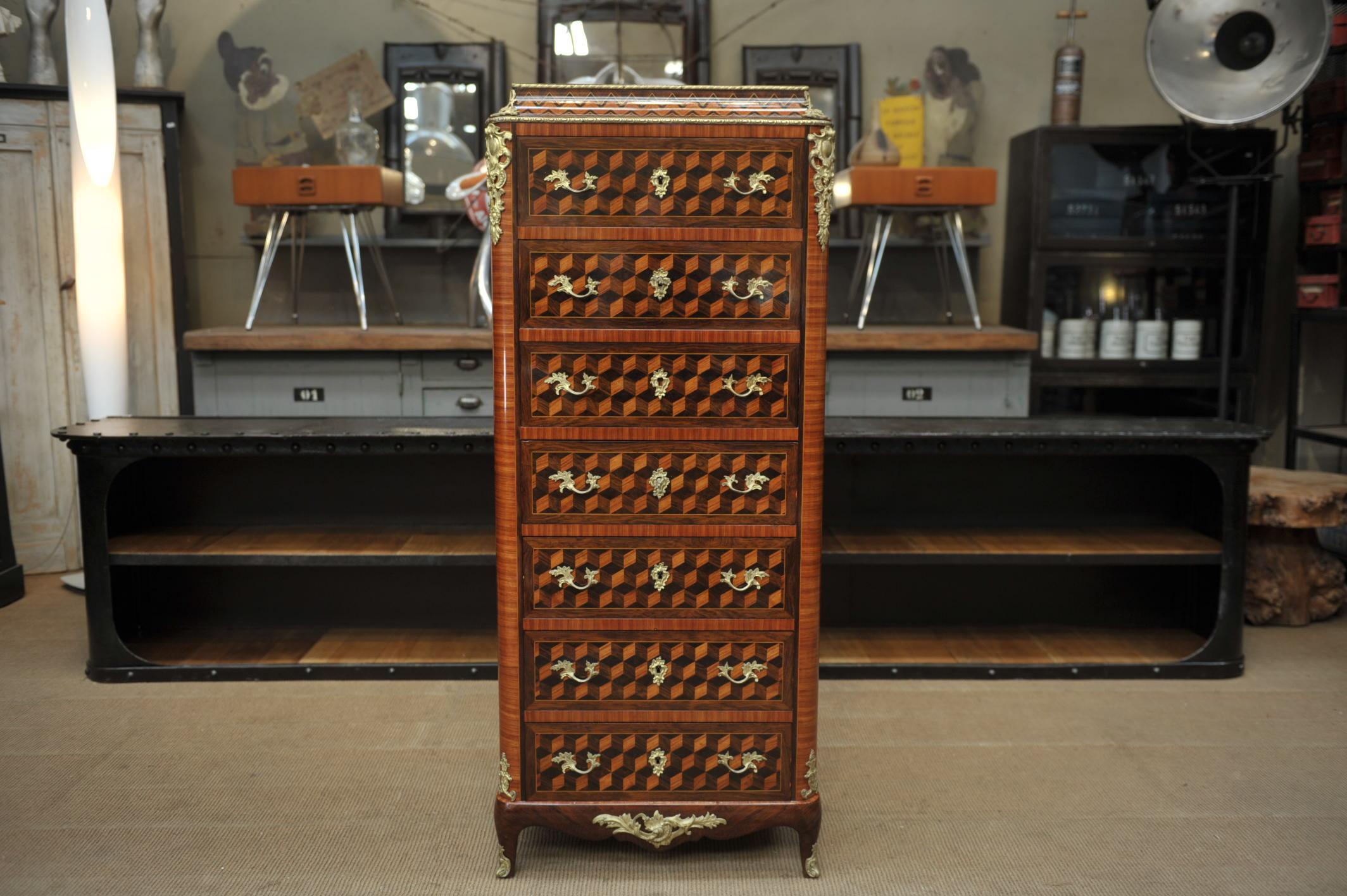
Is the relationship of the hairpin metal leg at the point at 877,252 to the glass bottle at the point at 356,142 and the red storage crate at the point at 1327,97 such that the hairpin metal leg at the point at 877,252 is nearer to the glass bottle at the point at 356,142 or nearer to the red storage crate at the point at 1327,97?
the red storage crate at the point at 1327,97

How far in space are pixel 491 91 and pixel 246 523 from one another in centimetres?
204

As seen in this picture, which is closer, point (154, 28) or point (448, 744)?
point (448, 744)

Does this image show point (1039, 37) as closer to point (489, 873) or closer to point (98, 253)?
point (98, 253)

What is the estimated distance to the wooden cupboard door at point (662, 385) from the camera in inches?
78.5

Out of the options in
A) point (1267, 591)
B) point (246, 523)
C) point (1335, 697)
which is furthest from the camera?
point (1267, 591)

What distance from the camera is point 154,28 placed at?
14.1ft

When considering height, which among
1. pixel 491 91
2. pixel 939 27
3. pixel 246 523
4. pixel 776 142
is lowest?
pixel 246 523

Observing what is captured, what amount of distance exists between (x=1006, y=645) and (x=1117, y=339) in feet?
5.50

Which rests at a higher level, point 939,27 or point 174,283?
point 939,27

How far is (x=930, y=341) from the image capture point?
13.3 feet

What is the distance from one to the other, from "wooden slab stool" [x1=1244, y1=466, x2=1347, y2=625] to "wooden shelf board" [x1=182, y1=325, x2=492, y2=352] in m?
2.51

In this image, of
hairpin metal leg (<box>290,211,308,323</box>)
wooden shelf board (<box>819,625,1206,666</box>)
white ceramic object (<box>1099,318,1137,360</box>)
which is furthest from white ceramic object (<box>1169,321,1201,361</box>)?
hairpin metal leg (<box>290,211,308,323</box>)

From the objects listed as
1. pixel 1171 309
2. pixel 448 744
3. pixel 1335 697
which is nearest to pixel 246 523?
pixel 448 744

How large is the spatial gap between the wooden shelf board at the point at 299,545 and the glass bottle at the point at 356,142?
169cm
